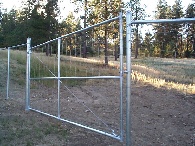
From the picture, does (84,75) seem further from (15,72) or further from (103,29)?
(15,72)

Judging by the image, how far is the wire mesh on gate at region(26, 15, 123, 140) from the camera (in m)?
6.65

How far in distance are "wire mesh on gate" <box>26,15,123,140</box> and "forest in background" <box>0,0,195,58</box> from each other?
3.4 inches

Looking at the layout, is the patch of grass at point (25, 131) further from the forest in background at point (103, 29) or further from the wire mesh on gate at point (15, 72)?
the wire mesh on gate at point (15, 72)

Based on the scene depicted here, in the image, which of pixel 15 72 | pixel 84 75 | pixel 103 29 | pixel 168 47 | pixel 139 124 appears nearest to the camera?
pixel 168 47

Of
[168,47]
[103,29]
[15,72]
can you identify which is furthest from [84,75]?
[15,72]

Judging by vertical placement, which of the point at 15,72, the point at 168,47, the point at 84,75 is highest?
the point at 168,47

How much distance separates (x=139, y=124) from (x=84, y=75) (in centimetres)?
220

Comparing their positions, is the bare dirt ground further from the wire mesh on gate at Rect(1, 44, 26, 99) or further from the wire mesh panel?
the wire mesh panel

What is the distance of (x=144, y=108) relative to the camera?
10.9m

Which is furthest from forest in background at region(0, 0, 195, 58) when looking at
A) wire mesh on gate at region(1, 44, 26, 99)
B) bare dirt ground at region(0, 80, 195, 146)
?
wire mesh on gate at region(1, 44, 26, 99)

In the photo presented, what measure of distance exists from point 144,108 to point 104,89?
9.92ft

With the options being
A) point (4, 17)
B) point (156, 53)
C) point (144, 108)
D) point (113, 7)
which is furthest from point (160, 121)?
point (4, 17)

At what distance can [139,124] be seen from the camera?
834 cm

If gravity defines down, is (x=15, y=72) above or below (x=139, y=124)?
above
